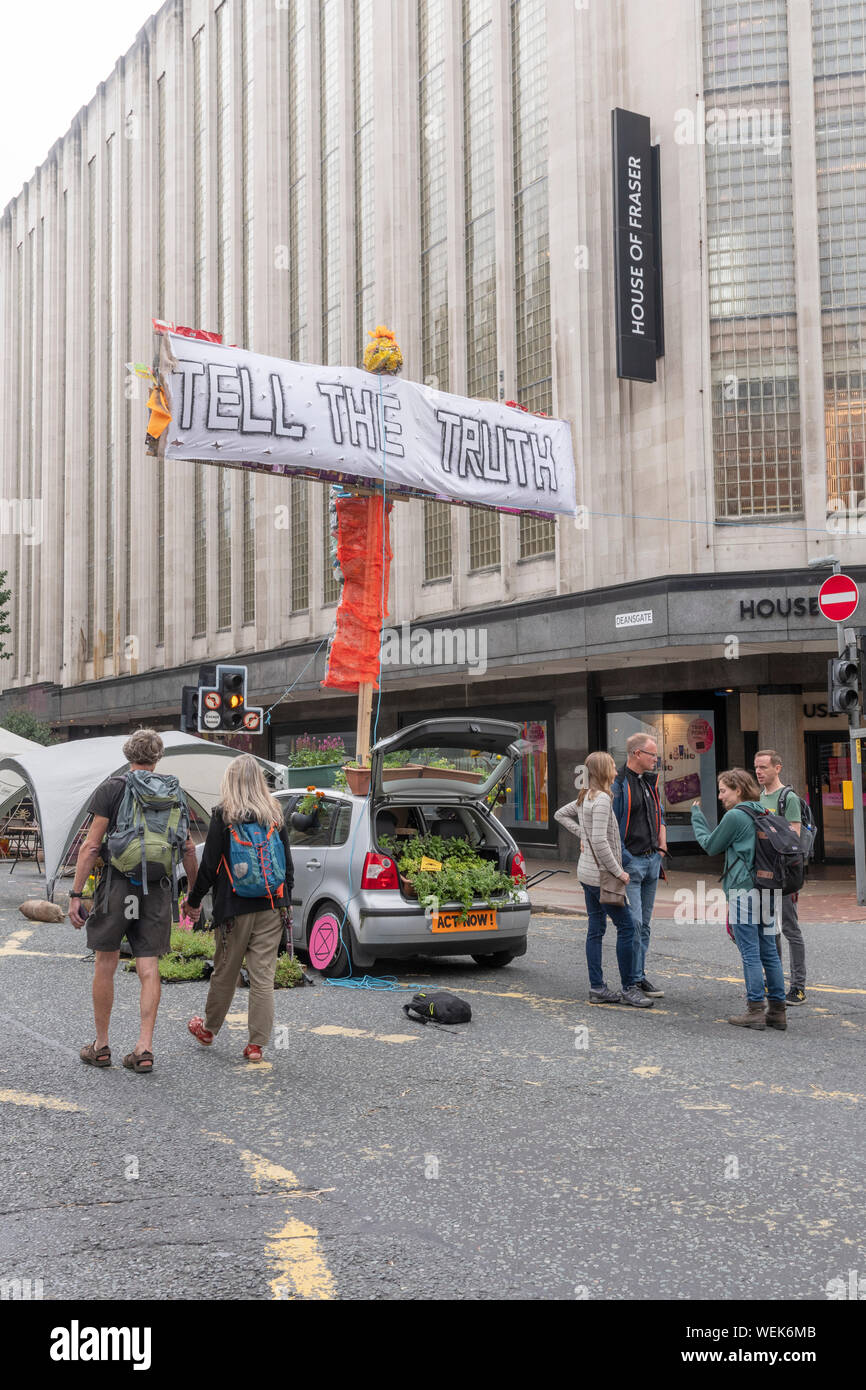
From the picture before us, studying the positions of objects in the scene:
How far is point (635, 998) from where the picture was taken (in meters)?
8.70

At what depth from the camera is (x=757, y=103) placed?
20125mm

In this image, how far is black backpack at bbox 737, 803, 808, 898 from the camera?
7.79 meters

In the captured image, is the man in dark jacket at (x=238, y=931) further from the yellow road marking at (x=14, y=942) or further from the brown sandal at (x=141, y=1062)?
the yellow road marking at (x=14, y=942)

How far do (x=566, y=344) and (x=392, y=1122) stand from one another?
18552 mm

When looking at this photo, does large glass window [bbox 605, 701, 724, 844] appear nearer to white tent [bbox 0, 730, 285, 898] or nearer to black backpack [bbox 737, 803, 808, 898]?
white tent [bbox 0, 730, 285, 898]

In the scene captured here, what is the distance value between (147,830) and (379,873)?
3.14m

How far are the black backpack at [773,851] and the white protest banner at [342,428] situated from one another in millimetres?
5748

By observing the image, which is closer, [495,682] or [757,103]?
[757,103]

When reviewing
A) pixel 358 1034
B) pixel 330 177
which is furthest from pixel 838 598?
pixel 330 177

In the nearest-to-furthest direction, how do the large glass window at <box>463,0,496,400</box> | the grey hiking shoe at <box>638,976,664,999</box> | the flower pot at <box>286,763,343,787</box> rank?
the grey hiking shoe at <box>638,976,664,999</box>
the flower pot at <box>286,763,343,787</box>
the large glass window at <box>463,0,496,400</box>

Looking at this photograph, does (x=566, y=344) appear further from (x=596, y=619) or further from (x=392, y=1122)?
(x=392, y=1122)

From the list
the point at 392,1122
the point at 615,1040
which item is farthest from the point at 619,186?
the point at 392,1122

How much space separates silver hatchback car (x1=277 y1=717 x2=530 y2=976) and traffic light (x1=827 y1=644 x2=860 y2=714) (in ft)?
21.5

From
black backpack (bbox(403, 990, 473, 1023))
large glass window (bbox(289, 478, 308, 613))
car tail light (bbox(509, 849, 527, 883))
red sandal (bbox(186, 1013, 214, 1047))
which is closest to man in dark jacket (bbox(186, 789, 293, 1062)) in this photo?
red sandal (bbox(186, 1013, 214, 1047))
